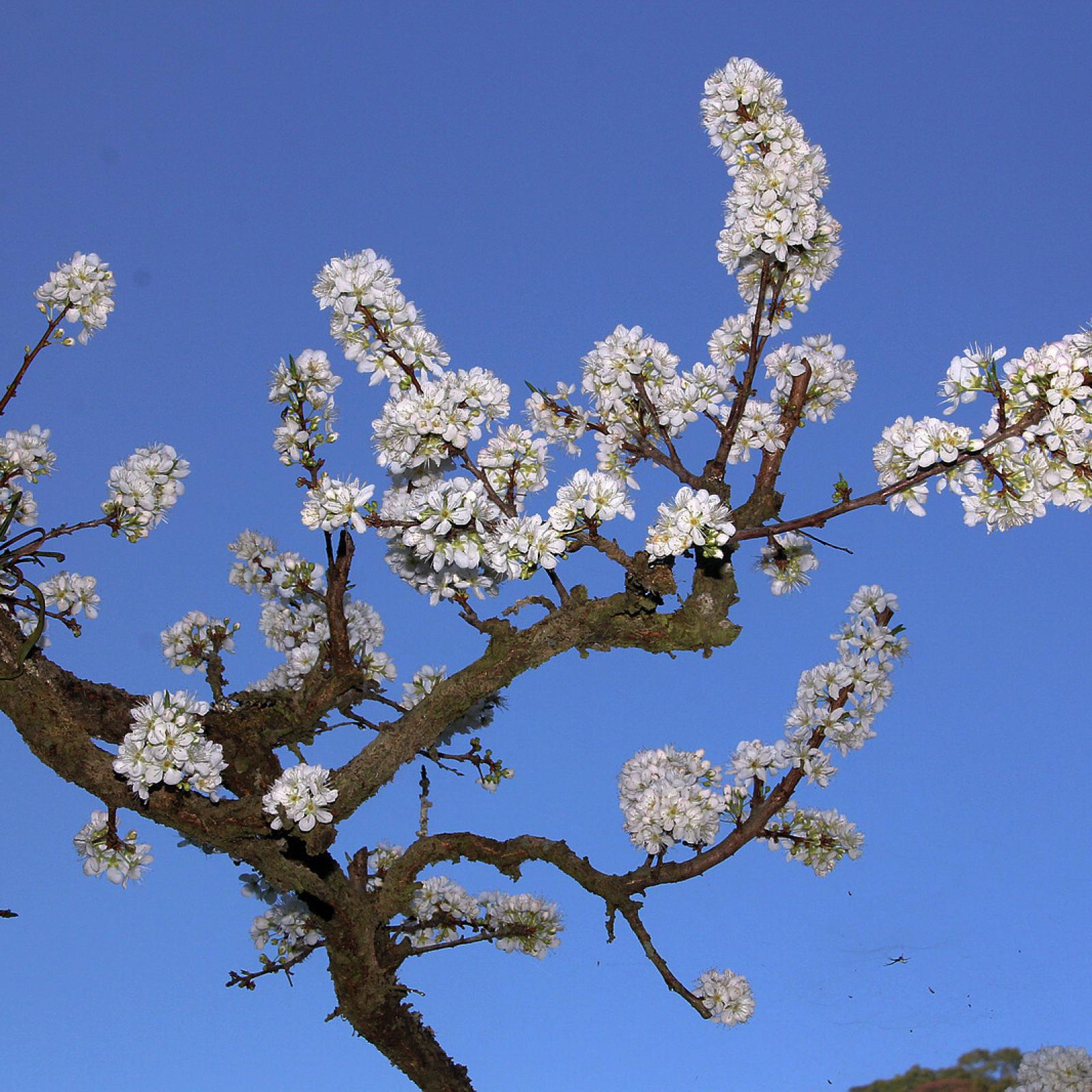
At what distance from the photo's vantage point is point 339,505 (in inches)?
174

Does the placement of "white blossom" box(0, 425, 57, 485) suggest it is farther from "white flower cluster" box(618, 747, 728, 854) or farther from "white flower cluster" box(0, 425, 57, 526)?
"white flower cluster" box(618, 747, 728, 854)

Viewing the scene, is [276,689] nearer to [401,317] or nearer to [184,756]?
[184,756]

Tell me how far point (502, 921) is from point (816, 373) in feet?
12.6

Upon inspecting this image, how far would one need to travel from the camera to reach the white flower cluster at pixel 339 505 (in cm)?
441

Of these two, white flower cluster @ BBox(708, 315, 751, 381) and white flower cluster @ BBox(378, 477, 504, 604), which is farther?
white flower cluster @ BBox(708, 315, 751, 381)

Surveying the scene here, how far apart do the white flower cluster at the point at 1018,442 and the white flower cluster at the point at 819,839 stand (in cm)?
230

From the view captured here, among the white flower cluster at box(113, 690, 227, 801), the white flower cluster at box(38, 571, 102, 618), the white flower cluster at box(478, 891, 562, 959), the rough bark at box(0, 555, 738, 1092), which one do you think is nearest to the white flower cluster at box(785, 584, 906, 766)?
Answer: the rough bark at box(0, 555, 738, 1092)

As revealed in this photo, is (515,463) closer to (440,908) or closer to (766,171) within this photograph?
(766,171)

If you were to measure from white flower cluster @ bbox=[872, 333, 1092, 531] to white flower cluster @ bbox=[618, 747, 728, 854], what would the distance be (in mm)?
1968

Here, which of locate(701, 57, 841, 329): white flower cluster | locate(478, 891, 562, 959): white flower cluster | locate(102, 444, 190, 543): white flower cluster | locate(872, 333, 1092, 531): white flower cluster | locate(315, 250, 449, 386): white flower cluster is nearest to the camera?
locate(872, 333, 1092, 531): white flower cluster

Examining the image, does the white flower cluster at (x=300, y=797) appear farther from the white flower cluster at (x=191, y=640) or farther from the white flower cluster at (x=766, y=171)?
the white flower cluster at (x=766, y=171)

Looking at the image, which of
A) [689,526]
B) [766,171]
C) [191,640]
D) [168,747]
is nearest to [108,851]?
[168,747]

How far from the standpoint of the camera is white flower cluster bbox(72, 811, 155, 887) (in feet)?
16.4

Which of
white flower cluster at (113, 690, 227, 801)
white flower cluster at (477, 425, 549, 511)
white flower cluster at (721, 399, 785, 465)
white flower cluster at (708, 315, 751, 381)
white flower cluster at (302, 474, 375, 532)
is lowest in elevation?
white flower cluster at (113, 690, 227, 801)
